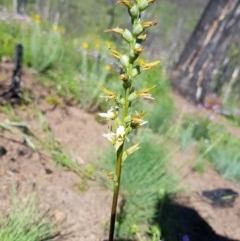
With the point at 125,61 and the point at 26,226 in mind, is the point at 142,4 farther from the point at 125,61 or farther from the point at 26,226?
the point at 26,226

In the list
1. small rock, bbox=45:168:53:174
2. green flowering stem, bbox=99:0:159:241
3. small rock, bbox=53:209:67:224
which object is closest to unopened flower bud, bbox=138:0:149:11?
green flowering stem, bbox=99:0:159:241

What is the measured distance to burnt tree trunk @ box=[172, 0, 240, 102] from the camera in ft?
27.3

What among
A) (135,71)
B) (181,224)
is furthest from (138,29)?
(181,224)

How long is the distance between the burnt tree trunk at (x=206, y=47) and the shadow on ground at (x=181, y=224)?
5.08 metres

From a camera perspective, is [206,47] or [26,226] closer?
[26,226]

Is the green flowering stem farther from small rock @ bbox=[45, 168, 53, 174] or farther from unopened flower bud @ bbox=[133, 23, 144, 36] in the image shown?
small rock @ bbox=[45, 168, 53, 174]

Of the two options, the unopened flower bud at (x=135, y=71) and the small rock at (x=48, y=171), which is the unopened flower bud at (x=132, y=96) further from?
the small rock at (x=48, y=171)

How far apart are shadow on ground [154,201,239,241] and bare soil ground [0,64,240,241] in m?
0.04

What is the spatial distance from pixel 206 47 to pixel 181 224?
17.6 ft

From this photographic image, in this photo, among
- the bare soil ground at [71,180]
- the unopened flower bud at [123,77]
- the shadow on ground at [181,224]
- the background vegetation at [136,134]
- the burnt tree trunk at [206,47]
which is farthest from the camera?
the burnt tree trunk at [206,47]

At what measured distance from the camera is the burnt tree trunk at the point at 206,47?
8.33 meters

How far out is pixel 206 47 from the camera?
28.1 feet

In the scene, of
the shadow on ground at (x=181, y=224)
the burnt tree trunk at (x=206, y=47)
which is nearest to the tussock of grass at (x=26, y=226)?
the shadow on ground at (x=181, y=224)

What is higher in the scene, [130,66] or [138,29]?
[138,29]
